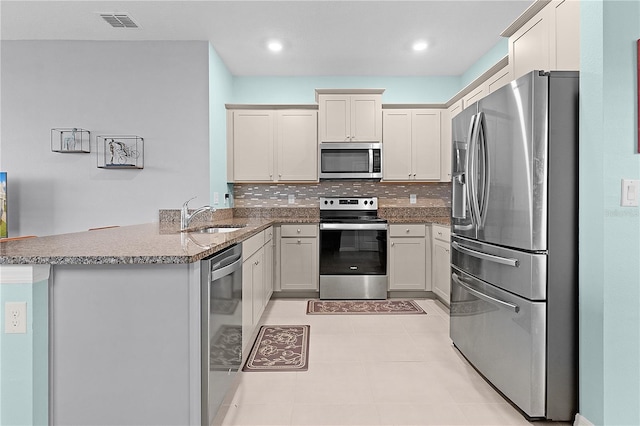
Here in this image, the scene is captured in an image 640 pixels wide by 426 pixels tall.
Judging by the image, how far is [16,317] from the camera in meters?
1.42

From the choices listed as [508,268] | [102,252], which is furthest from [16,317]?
[508,268]

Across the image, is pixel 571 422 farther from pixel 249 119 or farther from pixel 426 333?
pixel 249 119

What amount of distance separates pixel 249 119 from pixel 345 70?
52.7 inches

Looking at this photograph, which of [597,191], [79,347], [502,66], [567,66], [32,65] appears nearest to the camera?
[79,347]

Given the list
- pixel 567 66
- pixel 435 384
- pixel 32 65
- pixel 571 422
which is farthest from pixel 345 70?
pixel 571 422

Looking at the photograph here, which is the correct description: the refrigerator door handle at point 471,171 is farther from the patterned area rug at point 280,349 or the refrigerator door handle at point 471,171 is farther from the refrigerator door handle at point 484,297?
the patterned area rug at point 280,349

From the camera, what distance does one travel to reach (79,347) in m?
1.49

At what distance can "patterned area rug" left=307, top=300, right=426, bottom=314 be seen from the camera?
395cm

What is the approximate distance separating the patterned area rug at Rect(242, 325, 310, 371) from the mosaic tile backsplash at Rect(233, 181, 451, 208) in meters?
1.94

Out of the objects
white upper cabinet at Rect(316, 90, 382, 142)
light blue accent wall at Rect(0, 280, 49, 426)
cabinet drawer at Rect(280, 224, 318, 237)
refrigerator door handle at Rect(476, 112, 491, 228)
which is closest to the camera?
light blue accent wall at Rect(0, 280, 49, 426)

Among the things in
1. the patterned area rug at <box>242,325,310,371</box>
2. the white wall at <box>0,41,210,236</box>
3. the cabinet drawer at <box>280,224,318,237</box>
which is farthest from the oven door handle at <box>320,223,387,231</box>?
the white wall at <box>0,41,210,236</box>

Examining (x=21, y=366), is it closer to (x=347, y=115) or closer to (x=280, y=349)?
(x=280, y=349)

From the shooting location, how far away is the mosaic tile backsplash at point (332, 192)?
16.3ft

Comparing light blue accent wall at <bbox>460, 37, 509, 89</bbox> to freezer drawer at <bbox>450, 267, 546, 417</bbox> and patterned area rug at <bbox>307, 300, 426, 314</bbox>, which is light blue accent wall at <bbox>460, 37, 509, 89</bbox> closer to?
freezer drawer at <bbox>450, 267, 546, 417</bbox>
